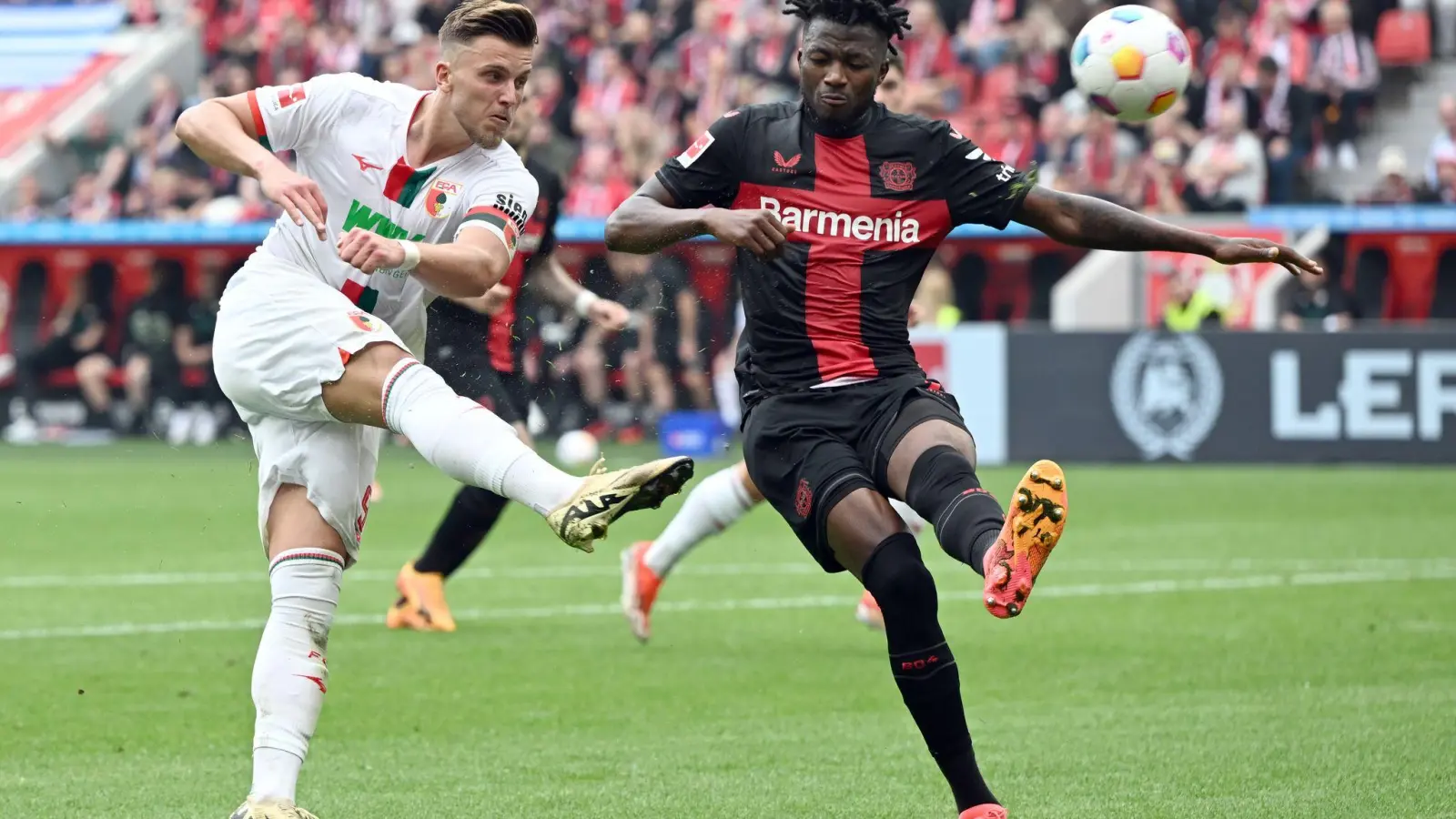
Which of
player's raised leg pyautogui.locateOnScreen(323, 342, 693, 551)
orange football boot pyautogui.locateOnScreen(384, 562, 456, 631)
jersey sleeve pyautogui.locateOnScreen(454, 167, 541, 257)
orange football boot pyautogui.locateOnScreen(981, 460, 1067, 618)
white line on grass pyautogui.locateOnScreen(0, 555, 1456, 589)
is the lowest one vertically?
white line on grass pyautogui.locateOnScreen(0, 555, 1456, 589)

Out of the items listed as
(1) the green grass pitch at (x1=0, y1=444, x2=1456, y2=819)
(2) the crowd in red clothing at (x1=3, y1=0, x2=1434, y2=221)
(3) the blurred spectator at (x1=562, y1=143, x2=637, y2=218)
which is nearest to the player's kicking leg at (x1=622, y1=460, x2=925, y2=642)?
(1) the green grass pitch at (x1=0, y1=444, x2=1456, y2=819)

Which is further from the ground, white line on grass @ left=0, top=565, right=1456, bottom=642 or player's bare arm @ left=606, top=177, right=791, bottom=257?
player's bare arm @ left=606, top=177, right=791, bottom=257

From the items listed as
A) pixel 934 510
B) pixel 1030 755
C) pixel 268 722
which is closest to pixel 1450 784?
pixel 1030 755

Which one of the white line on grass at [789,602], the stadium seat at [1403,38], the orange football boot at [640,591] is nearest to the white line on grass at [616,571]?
the white line on grass at [789,602]

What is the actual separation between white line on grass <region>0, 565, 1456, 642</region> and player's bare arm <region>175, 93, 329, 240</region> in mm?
4571

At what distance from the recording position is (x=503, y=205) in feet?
18.6

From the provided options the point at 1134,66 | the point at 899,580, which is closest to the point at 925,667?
the point at 899,580

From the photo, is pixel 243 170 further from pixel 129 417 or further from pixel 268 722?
pixel 129 417

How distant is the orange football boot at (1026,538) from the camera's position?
4879mm

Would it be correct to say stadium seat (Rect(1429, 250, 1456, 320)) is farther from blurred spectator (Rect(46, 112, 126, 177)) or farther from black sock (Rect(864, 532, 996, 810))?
blurred spectator (Rect(46, 112, 126, 177))

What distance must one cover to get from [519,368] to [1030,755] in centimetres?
468

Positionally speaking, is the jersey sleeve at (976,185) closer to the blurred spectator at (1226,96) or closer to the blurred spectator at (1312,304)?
the blurred spectator at (1312,304)

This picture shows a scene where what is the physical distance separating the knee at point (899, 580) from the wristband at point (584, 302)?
340 cm

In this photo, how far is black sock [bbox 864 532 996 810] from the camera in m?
5.36
